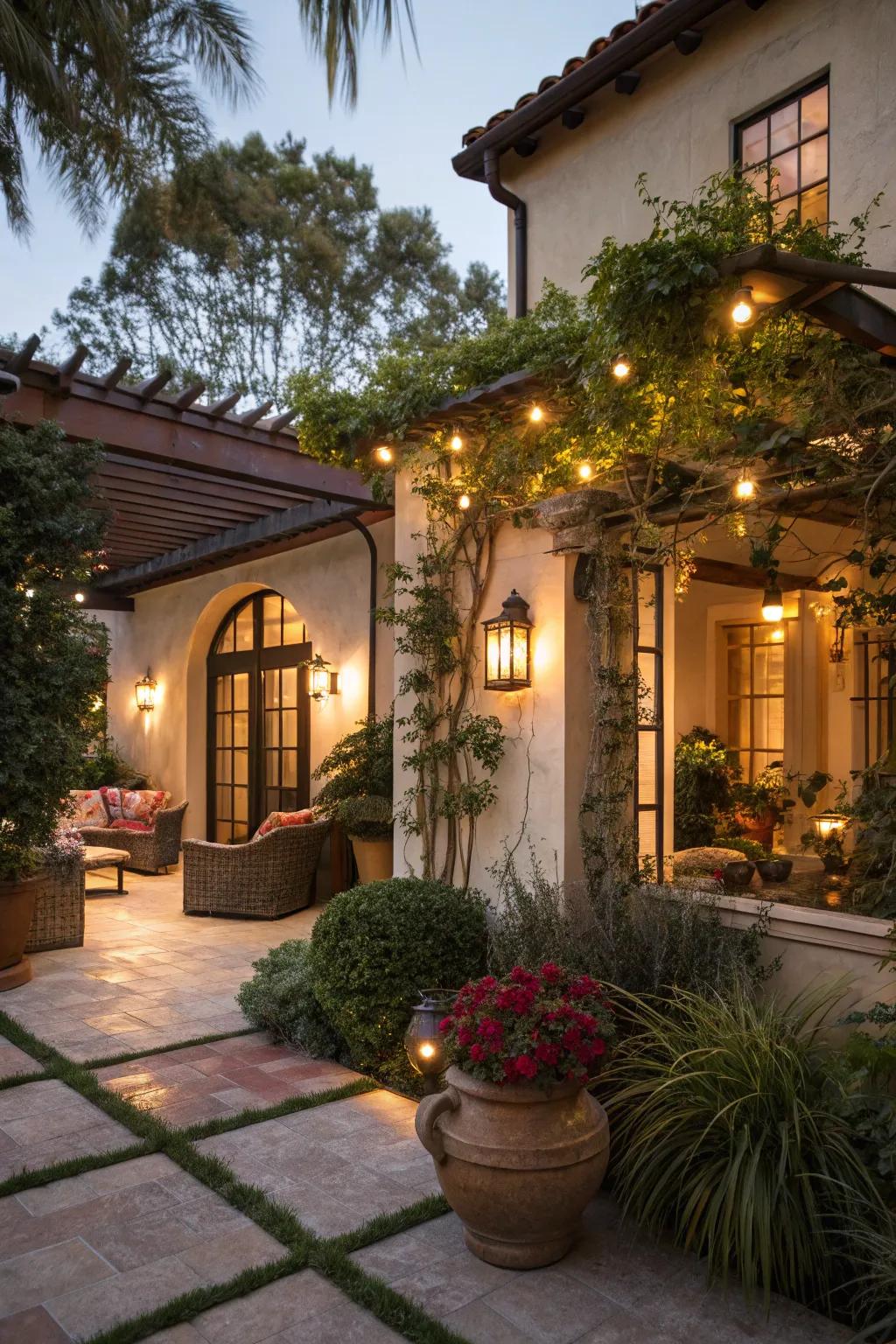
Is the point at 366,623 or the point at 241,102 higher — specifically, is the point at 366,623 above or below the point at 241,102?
below

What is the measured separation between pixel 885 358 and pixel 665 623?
6.23 ft

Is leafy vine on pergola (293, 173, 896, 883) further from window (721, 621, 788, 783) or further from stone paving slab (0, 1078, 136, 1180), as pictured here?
stone paving slab (0, 1078, 136, 1180)

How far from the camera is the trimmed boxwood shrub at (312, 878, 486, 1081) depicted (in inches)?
173

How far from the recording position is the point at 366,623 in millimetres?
8695

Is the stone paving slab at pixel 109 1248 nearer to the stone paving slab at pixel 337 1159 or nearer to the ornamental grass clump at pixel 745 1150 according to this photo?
the stone paving slab at pixel 337 1159

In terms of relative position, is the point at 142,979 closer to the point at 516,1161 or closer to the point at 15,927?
the point at 15,927

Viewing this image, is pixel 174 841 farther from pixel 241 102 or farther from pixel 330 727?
pixel 241 102

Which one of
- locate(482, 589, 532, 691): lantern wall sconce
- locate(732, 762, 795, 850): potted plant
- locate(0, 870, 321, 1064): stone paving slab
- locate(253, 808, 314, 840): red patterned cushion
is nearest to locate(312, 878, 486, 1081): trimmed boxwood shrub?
locate(0, 870, 321, 1064): stone paving slab

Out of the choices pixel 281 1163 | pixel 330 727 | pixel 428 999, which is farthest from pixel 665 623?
pixel 330 727

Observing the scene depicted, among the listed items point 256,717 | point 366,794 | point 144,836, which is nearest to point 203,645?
point 256,717

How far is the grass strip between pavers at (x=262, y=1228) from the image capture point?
2.60 metres

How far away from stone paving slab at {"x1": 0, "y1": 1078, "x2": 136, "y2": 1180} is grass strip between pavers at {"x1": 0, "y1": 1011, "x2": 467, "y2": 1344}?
59 millimetres

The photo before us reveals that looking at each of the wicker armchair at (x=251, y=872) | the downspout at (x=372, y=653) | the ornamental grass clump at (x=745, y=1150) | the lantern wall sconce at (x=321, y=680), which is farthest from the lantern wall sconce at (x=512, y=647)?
the lantern wall sconce at (x=321, y=680)

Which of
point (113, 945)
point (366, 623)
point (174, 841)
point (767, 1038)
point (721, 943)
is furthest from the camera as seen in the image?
point (174, 841)
